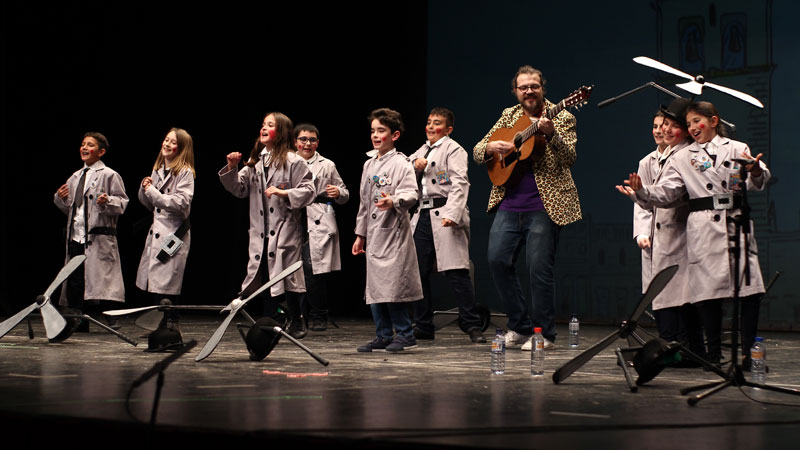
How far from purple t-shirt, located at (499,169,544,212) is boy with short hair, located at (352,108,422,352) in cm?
72

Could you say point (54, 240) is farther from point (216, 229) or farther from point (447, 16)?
point (447, 16)

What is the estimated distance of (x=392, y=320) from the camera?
233 inches

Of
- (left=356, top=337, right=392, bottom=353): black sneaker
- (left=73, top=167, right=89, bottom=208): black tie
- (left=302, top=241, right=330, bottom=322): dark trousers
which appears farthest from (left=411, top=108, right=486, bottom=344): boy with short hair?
(left=73, top=167, right=89, bottom=208): black tie

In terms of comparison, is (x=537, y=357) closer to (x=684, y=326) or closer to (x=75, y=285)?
(x=684, y=326)

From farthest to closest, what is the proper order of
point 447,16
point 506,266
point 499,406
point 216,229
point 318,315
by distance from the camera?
point 216,229
point 447,16
point 318,315
point 506,266
point 499,406

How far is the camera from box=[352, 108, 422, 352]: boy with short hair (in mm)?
5754

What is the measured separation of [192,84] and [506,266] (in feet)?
19.1

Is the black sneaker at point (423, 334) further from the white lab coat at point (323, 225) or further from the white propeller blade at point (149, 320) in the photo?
the white propeller blade at point (149, 320)

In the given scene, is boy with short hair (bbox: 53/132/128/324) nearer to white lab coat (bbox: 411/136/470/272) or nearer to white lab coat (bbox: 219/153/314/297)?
white lab coat (bbox: 219/153/314/297)

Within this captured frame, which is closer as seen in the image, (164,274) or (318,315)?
(164,274)

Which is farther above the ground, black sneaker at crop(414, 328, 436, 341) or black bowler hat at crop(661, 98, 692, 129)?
black bowler hat at crop(661, 98, 692, 129)

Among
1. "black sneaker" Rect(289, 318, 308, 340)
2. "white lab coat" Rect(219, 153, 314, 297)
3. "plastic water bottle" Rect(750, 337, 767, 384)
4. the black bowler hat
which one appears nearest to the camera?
"plastic water bottle" Rect(750, 337, 767, 384)

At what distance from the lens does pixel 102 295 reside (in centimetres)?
739

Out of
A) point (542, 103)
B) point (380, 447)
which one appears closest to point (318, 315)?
point (542, 103)
